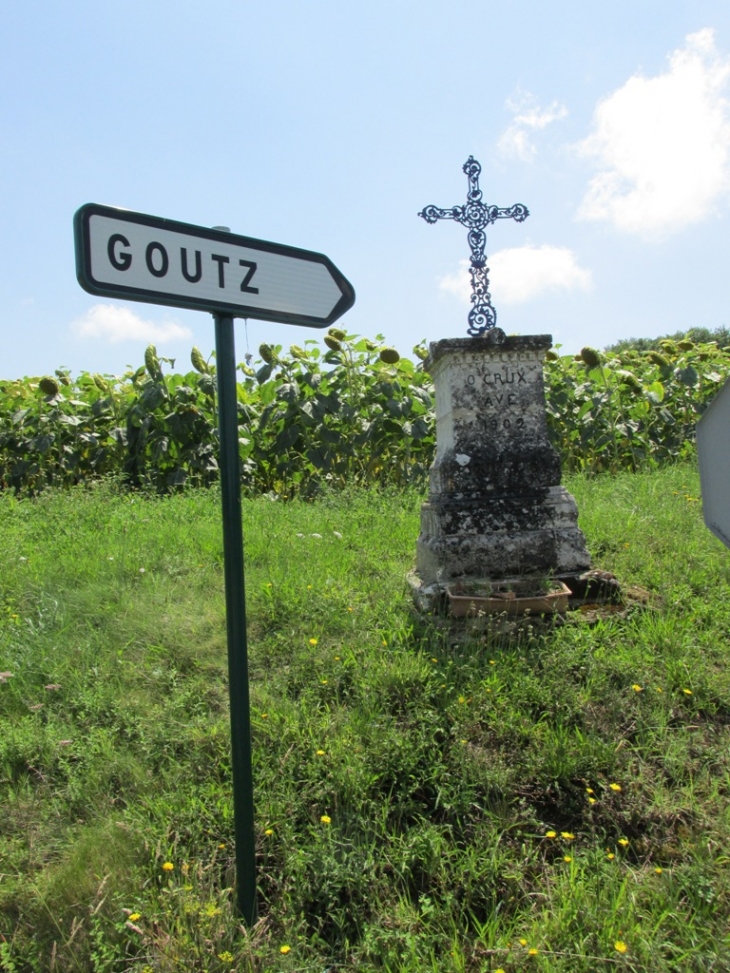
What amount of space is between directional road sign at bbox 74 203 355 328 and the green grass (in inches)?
58.7

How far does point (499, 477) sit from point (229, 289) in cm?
227

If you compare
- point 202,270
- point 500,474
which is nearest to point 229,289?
point 202,270

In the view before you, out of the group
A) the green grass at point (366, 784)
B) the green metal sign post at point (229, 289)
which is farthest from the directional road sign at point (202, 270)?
the green grass at point (366, 784)

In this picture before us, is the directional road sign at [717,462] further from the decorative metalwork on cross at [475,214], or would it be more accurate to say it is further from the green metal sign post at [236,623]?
the decorative metalwork on cross at [475,214]

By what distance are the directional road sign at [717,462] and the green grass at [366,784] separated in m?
1.46

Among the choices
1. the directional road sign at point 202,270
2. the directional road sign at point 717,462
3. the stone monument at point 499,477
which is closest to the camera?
the directional road sign at point 717,462

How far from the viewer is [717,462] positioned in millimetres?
1069

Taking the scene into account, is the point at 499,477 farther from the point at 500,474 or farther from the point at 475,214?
the point at 475,214

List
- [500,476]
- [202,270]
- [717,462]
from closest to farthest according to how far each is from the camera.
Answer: [717,462], [202,270], [500,476]

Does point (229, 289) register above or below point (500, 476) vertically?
above

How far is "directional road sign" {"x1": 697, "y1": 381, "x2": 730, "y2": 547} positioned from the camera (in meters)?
1.04

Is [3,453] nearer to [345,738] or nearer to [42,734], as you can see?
[42,734]

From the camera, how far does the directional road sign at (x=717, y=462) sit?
104cm

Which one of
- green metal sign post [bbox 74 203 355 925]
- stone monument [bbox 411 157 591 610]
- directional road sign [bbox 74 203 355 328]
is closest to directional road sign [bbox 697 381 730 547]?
green metal sign post [bbox 74 203 355 925]
